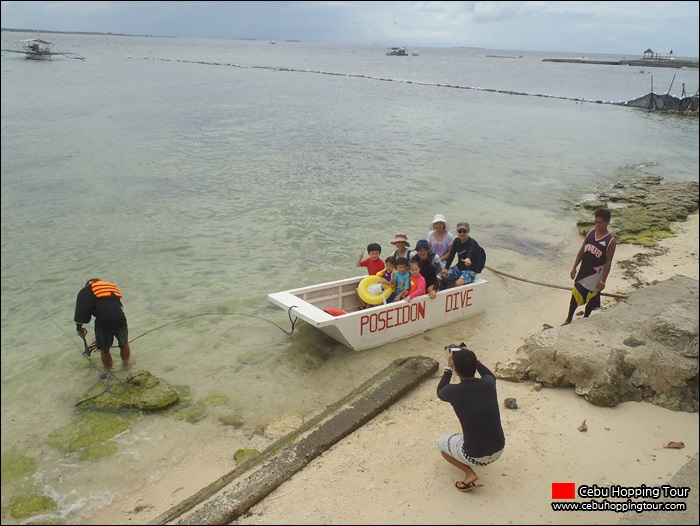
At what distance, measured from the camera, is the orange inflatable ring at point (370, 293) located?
8.91m

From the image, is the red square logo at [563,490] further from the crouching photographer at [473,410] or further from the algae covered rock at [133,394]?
the algae covered rock at [133,394]

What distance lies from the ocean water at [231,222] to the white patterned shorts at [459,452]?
2897mm

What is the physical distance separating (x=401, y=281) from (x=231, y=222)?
28.5ft

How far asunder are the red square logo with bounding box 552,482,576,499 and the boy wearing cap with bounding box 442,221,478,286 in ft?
15.9

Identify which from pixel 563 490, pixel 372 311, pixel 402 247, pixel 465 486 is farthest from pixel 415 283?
pixel 563 490

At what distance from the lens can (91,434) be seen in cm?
688

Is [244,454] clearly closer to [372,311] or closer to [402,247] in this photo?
[372,311]

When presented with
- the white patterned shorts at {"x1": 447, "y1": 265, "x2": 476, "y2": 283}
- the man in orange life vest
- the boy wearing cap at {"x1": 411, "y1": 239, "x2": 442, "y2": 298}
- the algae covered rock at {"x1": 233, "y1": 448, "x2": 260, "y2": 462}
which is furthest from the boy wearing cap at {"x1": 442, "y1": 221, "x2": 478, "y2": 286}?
the man in orange life vest

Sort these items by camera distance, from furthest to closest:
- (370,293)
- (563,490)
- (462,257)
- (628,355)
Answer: (462,257)
(370,293)
(628,355)
(563,490)

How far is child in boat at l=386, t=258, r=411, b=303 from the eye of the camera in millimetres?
8727

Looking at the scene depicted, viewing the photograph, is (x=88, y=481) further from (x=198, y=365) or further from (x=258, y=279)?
(x=258, y=279)

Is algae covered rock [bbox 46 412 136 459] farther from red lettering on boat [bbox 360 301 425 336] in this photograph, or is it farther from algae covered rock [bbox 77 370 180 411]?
red lettering on boat [bbox 360 301 425 336]

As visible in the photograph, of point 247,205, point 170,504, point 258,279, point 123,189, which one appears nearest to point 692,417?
point 170,504

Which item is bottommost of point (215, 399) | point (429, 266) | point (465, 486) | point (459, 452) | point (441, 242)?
point (215, 399)
